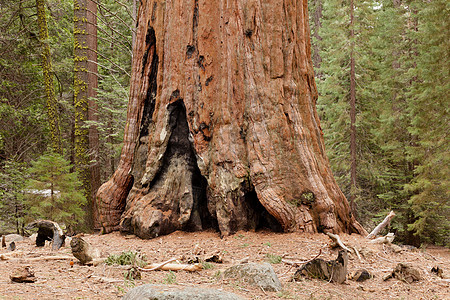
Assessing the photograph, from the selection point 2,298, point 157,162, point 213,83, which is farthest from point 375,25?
point 2,298

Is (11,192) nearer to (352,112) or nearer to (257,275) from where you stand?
(257,275)

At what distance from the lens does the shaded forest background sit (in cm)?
1105

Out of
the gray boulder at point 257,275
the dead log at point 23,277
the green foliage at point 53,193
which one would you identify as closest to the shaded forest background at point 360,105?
the green foliage at point 53,193

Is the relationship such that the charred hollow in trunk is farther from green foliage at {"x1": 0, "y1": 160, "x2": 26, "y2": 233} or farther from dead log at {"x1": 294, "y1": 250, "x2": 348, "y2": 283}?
green foliage at {"x1": 0, "y1": 160, "x2": 26, "y2": 233}

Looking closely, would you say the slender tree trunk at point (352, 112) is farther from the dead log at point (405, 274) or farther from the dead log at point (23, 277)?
the dead log at point (23, 277)

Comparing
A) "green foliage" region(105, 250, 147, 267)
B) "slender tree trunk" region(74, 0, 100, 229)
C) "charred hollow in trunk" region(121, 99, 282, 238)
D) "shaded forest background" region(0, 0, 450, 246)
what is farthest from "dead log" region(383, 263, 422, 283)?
"slender tree trunk" region(74, 0, 100, 229)

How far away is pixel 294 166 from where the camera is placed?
552cm

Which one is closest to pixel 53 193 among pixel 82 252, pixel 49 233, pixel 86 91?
pixel 49 233

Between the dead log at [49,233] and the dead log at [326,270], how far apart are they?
3.64m

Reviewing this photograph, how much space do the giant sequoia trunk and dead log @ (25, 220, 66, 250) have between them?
3.66ft

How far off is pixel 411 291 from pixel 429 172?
352 inches

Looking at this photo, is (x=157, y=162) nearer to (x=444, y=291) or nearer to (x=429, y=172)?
(x=444, y=291)

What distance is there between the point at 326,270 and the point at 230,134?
283 centimetres

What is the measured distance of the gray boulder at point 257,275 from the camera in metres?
3.25
